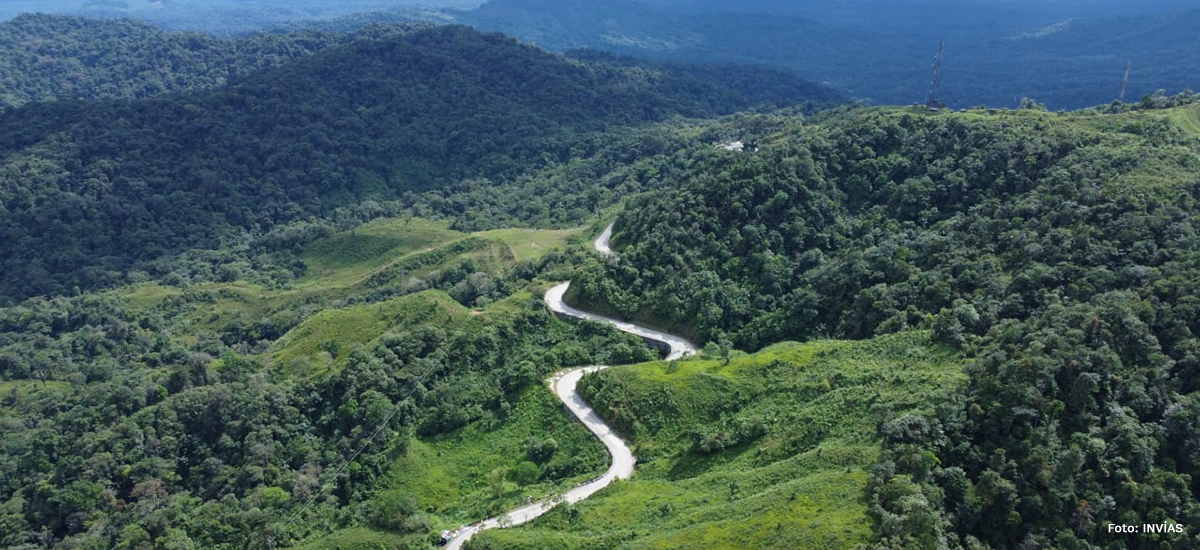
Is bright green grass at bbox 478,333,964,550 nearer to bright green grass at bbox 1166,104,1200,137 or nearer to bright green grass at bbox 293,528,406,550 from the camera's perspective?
bright green grass at bbox 293,528,406,550

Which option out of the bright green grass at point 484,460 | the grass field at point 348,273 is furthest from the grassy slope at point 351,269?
the bright green grass at point 484,460

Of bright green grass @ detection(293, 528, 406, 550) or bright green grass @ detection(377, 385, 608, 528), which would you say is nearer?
bright green grass @ detection(293, 528, 406, 550)

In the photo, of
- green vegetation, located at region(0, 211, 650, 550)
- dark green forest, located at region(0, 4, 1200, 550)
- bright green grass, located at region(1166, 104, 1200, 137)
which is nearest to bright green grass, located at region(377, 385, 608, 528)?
green vegetation, located at region(0, 211, 650, 550)

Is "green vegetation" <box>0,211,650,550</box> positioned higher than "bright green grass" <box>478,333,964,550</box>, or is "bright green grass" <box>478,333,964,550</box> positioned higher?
→ "bright green grass" <box>478,333,964,550</box>

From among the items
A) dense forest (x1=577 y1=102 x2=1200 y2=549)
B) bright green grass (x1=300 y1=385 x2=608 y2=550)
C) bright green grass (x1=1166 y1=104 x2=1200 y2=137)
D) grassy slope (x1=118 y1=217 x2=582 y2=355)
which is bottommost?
grassy slope (x1=118 y1=217 x2=582 y2=355)

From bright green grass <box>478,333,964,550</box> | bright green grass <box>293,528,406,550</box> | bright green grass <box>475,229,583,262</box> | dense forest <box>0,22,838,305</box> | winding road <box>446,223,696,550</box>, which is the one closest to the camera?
bright green grass <box>478,333,964,550</box>

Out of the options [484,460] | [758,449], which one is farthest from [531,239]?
[758,449]
